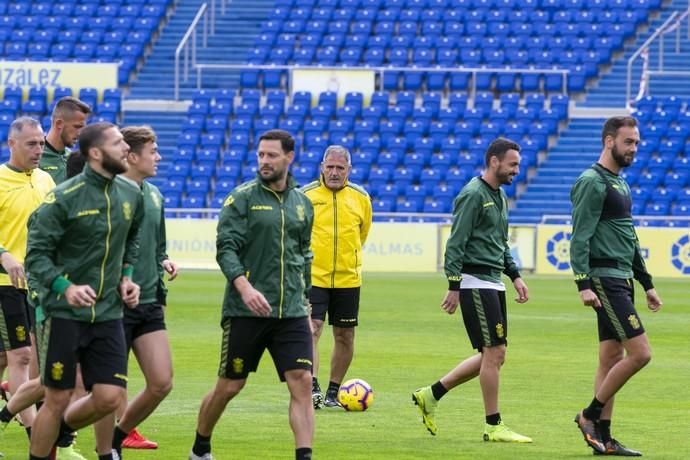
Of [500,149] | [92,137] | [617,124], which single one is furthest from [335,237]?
[92,137]

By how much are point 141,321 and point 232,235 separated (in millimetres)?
993

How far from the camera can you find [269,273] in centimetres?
914

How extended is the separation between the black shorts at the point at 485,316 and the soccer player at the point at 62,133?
10.6ft

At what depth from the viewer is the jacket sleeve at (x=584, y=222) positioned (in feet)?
34.5

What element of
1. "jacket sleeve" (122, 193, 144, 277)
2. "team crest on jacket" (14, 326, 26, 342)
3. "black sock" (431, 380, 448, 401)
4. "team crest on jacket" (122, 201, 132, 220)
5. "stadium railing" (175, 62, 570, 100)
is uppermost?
"stadium railing" (175, 62, 570, 100)

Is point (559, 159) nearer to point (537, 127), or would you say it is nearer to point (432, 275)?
point (537, 127)

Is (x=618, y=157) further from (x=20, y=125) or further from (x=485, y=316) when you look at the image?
(x=20, y=125)

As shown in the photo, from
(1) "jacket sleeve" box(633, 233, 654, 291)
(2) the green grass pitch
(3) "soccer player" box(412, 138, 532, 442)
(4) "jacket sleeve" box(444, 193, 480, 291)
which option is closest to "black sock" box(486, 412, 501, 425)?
(3) "soccer player" box(412, 138, 532, 442)

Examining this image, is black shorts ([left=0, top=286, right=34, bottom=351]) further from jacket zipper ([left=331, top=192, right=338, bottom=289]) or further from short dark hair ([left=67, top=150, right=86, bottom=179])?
jacket zipper ([left=331, top=192, right=338, bottom=289])

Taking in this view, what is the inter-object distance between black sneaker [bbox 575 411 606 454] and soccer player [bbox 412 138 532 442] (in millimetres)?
629

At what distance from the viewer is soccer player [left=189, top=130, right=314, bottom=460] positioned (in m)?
9.07

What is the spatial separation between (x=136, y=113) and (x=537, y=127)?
12047 mm

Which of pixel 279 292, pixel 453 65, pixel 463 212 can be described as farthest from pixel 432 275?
pixel 279 292

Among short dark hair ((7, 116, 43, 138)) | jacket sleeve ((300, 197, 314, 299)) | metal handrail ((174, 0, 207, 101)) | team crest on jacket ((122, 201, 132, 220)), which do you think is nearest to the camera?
team crest on jacket ((122, 201, 132, 220))
